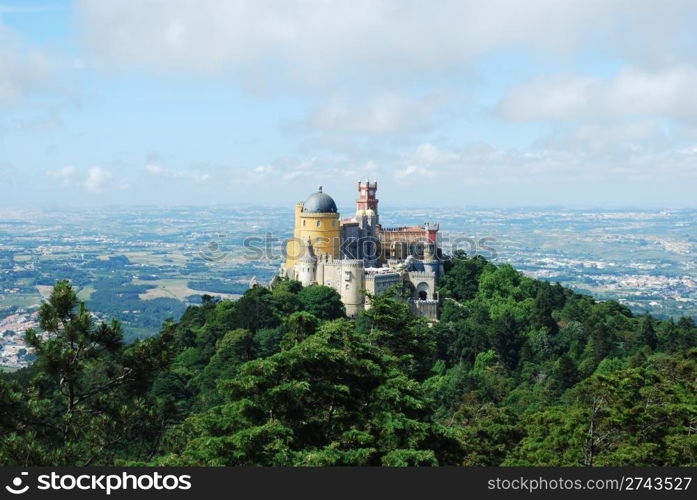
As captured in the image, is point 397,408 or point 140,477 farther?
point 397,408

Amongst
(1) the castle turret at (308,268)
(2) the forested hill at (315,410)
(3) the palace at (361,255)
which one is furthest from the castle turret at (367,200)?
(2) the forested hill at (315,410)

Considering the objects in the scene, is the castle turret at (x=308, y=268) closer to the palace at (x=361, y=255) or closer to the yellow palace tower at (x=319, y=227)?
the palace at (x=361, y=255)

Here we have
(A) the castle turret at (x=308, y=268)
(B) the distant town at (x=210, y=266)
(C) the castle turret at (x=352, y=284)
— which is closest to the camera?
(C) the castle turret at (x=352, y=284)

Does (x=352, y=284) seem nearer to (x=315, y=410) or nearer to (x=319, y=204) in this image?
(x=319, y=204)

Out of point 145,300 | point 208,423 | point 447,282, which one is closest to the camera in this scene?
point 208,423

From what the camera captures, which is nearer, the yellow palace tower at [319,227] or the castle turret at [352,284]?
the castle turret at [352,284]

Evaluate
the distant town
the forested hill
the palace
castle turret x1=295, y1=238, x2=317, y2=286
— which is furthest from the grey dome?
the forested hill

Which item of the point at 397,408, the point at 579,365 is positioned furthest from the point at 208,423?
the point at 579,365

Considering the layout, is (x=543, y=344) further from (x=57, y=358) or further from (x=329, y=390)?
(x=57, y=358)
